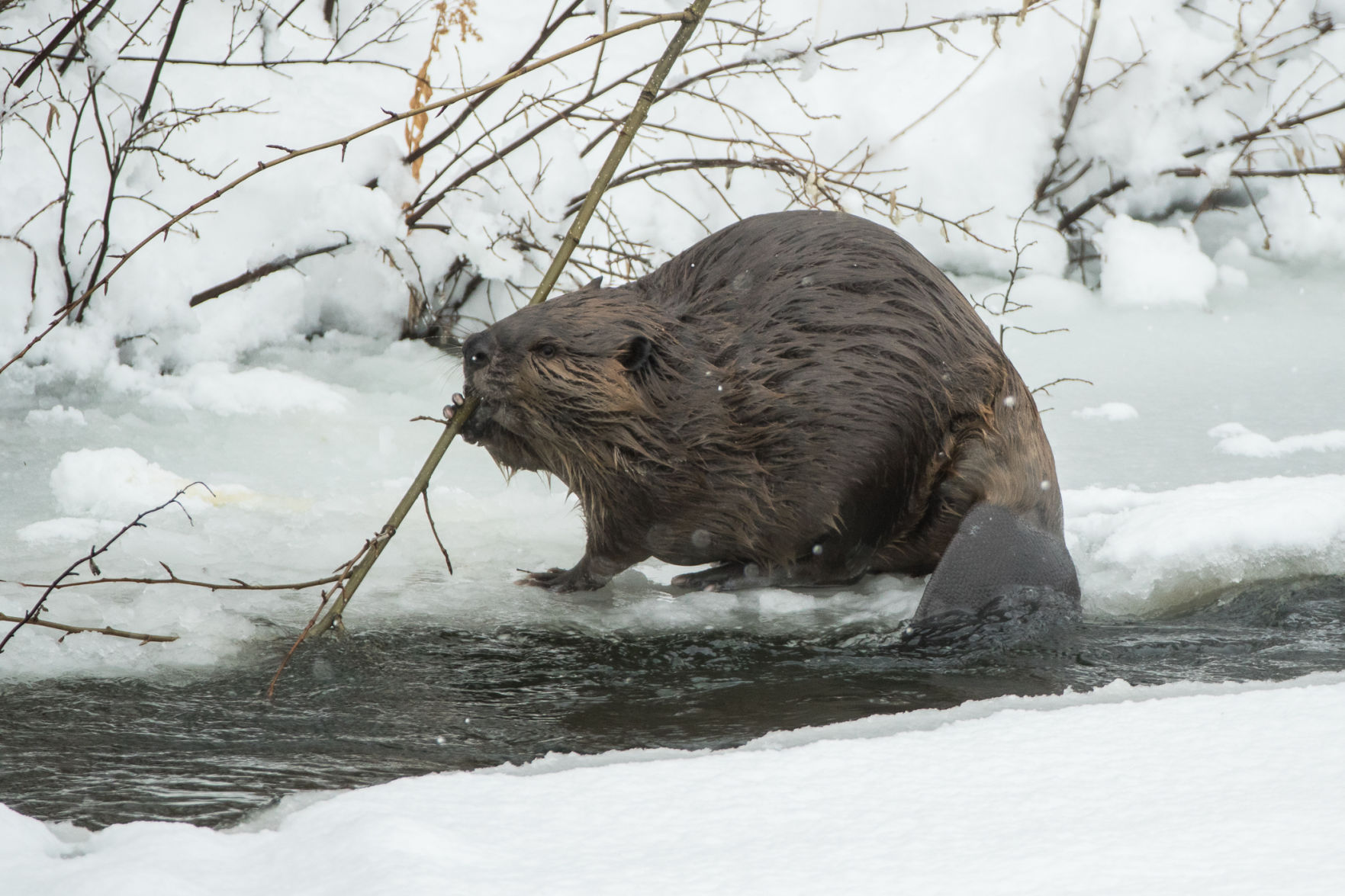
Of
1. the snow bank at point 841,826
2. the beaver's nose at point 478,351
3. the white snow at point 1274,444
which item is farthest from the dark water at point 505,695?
the white snow at point 1274,444

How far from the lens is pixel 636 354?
263 centimetres

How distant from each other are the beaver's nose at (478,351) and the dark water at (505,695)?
577 millimetres

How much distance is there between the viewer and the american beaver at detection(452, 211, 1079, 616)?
2568 mm

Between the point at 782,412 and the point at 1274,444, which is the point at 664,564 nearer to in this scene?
the point at 782,412

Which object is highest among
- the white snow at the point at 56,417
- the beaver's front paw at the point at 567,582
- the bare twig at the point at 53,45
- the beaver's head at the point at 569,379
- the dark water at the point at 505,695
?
the bare twig at the point at 53,45

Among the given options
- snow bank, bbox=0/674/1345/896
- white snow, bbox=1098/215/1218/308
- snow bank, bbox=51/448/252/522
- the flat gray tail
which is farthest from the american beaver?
white snow, bbox=1098/215/1218/308

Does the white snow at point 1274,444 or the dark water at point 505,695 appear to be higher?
the white snow at point 1274,444

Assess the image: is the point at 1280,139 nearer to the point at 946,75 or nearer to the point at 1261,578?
the point at 946,75

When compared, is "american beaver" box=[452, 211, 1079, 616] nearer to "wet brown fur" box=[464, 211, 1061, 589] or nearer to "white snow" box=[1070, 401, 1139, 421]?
"wet brown fur" box=[464, 211, 1061, 589]

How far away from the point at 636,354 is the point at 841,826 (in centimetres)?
154

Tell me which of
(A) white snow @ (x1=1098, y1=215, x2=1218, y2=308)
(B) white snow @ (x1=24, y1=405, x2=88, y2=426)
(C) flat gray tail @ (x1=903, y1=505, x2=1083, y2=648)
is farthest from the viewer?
(A) white snow @ (x1=1098, y1=215, x2=1218, y2=308)

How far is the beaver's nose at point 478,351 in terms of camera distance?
2.57m

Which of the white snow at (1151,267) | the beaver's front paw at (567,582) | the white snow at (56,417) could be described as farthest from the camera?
the white snow at (1151,267)

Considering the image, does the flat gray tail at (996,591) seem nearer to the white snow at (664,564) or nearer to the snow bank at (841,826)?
the white snow at (664,564)
